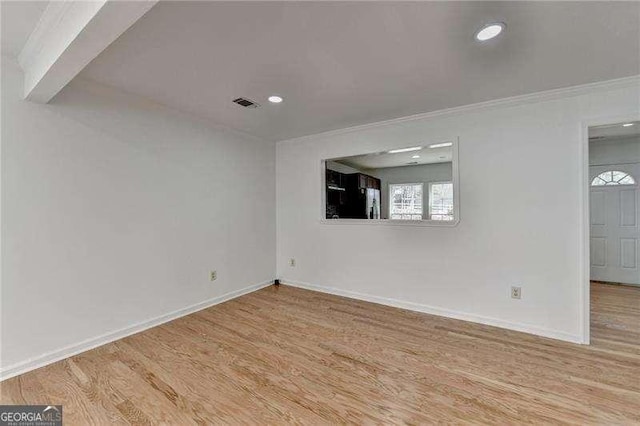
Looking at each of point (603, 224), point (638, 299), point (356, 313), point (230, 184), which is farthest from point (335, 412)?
point (603, 224)

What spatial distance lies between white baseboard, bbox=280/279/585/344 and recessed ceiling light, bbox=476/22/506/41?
259 cm

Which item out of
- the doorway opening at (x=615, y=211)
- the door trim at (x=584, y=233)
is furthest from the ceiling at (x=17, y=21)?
the doorway opening at (x=615, y=211)

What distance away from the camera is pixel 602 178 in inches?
181

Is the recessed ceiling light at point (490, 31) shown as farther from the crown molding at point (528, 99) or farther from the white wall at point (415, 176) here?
the white wall at point (415, 176)

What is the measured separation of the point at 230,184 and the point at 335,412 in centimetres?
289

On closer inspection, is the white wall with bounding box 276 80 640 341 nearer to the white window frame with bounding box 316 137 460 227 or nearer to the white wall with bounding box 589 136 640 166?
the white window frame with bounding box 316 137 460 227

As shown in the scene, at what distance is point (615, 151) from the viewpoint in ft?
14.7

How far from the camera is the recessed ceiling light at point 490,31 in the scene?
64.4 inches

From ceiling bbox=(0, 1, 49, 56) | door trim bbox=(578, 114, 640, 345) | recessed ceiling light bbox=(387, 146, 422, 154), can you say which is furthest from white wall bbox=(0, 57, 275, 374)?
door trim bbox=(578, 114, 640, 345)

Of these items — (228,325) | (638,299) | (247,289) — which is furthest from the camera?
(247,289)

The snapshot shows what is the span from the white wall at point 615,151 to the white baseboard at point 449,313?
148 inches

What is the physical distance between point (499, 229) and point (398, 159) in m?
1.56

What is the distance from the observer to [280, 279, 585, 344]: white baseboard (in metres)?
2.56

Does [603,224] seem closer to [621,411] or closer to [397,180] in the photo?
[397,180]
